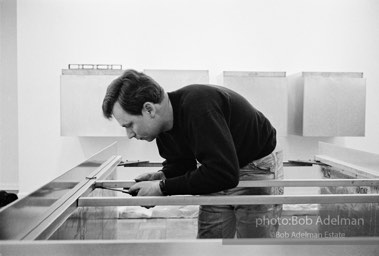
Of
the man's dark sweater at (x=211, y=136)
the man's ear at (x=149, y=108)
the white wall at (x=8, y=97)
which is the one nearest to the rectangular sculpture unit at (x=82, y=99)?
the white wall at (x=8, y=97)

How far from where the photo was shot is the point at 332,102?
2844 millimetres

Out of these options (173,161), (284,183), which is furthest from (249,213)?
(173,161)

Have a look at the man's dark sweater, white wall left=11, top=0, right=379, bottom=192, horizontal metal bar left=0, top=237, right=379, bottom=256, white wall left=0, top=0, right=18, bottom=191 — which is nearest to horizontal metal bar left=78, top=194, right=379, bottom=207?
the man's dark sweater

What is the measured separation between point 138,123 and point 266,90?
195cm

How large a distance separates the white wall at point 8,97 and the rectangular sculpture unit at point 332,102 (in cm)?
241

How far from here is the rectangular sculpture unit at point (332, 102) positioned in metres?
2.83

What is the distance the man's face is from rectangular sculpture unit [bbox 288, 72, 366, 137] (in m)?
2.00

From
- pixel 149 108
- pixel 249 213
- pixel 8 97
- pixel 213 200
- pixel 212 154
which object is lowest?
pixel 249 213

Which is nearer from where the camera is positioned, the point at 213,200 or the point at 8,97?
the point at 213,200

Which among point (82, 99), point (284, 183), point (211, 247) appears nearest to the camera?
point (211, 247)

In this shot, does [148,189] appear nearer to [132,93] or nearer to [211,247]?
[132,93]

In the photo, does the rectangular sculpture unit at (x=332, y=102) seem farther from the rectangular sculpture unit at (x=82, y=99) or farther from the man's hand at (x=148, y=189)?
the man's hand at (x=148, y=189)

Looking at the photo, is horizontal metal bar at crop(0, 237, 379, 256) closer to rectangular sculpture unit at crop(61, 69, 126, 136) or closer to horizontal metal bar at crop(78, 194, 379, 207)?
horizontal metal bar at crop(78, 194, 379, 207)

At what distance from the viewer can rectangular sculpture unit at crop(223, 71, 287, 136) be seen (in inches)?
111
